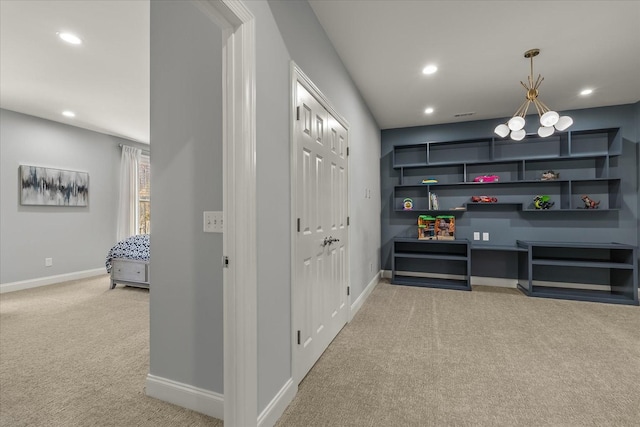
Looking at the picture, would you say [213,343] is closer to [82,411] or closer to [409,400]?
[82,411]

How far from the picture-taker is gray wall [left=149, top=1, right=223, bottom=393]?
1631mm

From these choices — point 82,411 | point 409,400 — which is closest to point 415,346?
point 409,400

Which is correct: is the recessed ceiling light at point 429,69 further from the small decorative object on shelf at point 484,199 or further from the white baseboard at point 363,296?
the white baseboard at point 363,296

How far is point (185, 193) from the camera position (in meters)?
1.71

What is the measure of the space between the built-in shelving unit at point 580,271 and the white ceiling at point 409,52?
194cm

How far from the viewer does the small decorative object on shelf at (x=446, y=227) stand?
4.64m

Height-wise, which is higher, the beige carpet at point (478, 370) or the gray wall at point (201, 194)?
the gray wall at point (201, 194)

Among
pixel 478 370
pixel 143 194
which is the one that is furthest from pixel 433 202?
pixel 143 194

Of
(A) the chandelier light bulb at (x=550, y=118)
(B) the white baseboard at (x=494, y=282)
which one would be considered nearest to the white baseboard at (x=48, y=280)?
(B) the white baseboard at (x=494, y=282)

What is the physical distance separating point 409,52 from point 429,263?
3.26 meters

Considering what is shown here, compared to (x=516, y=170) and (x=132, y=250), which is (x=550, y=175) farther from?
(x=132, y=250)

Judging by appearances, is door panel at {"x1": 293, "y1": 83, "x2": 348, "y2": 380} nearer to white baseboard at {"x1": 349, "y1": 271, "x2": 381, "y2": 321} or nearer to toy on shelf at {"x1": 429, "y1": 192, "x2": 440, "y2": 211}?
white baseboard at {"x1": 349, "y1": 271, "x2": 381, "y2": 321}

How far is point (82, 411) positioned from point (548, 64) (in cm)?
463

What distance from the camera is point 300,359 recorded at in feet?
6.48
